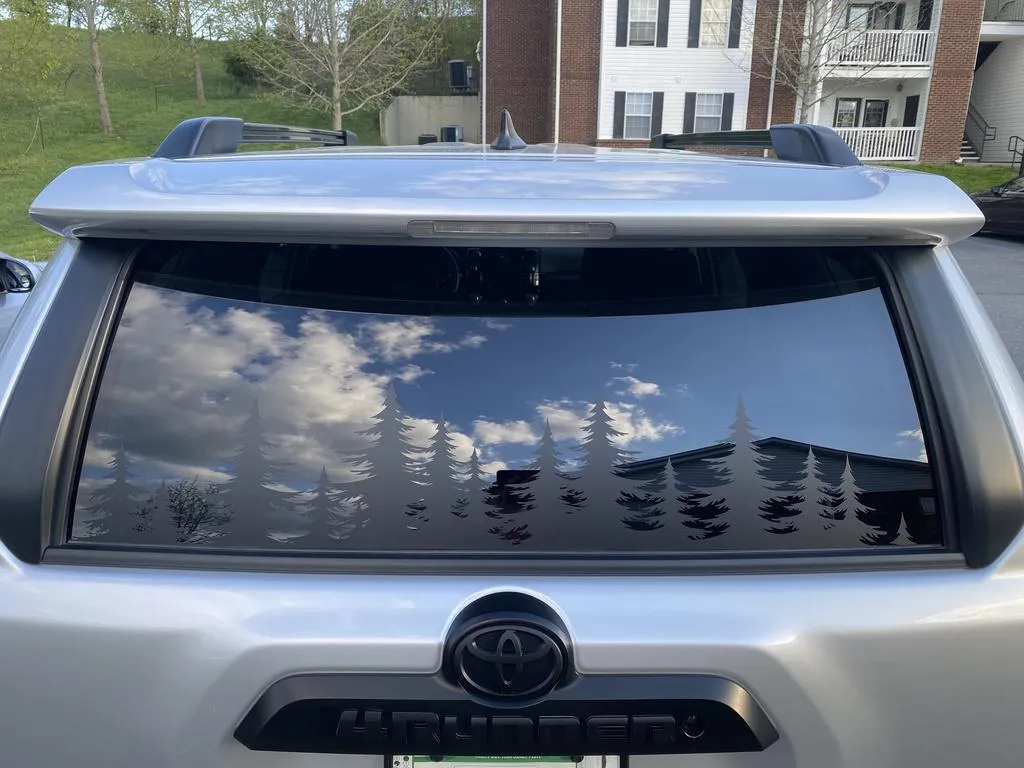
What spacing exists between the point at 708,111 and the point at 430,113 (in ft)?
48.9

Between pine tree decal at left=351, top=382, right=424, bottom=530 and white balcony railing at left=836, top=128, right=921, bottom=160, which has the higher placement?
pine tree decal at left=351, top=382, right=424, bottom=530

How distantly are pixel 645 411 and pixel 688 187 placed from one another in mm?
435

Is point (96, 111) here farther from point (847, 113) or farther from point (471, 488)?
point (471, 488)

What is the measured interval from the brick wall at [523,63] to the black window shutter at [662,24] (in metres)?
4.09

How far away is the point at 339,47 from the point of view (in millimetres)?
27625

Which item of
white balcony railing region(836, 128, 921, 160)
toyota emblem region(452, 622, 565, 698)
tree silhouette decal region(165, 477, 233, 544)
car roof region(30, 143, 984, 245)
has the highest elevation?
car roof region(30, 143, 984, 245)

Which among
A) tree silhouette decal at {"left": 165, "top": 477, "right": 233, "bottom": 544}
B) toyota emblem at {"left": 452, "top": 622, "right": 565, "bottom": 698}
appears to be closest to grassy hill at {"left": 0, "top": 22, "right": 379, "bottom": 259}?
tree silhouette decal at {"left": 165, "top": 477, "right": 233, "bottom": 544}

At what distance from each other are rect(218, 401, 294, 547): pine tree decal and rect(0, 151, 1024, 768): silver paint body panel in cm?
10

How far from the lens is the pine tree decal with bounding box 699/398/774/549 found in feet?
4.51

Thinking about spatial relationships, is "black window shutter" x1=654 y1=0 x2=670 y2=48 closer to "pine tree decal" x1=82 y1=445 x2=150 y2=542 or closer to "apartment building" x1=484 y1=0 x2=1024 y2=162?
"apartment building" x1=484 y1=0 x2=1024 y2=162

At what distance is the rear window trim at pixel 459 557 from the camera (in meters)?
1.32

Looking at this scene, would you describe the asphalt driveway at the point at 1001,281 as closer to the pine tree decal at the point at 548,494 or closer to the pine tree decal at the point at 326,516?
the pine tree decal at the point at 548,494

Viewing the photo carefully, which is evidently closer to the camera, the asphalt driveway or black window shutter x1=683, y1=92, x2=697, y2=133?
the asphalt driveway

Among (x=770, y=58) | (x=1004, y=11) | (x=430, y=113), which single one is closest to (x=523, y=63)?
(x=430, y=113)
